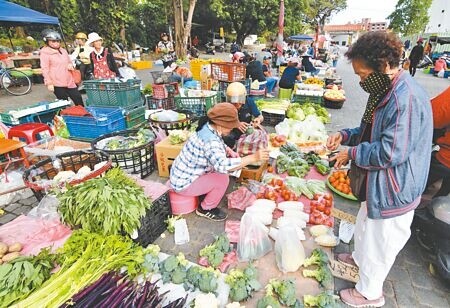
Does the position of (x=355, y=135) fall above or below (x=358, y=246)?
above

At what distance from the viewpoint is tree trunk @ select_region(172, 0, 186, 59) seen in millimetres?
10688

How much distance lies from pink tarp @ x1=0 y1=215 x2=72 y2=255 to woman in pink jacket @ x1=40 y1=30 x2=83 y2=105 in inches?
152

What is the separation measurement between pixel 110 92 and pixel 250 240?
14.0 feet

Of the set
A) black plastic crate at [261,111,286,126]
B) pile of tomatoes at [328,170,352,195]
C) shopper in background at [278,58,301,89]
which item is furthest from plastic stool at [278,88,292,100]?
pile of tomatoes at [328,170,352,195]

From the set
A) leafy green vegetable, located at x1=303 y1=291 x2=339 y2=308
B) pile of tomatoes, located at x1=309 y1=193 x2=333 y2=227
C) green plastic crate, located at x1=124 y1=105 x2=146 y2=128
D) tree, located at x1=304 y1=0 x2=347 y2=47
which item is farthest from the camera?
tree, located at x1=304 y1=0 x2=347 y2=47

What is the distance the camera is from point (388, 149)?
5.01 feet

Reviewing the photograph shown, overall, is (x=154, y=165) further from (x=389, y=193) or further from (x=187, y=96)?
(x=389, y=193)

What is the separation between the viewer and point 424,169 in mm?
1640

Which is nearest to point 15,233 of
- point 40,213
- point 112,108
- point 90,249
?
point 40,213

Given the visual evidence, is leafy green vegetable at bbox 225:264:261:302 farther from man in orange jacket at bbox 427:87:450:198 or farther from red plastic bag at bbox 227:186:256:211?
man in orange jacket at bbox 427:87:450:198

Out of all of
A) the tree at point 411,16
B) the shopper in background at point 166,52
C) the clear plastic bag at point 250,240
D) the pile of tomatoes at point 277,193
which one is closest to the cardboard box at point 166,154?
the pile of tomatoes at point 277,193

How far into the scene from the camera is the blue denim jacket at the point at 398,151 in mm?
1497

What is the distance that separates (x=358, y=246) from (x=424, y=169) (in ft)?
2.98

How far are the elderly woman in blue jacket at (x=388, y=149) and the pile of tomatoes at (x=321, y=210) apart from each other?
3.47 ft
